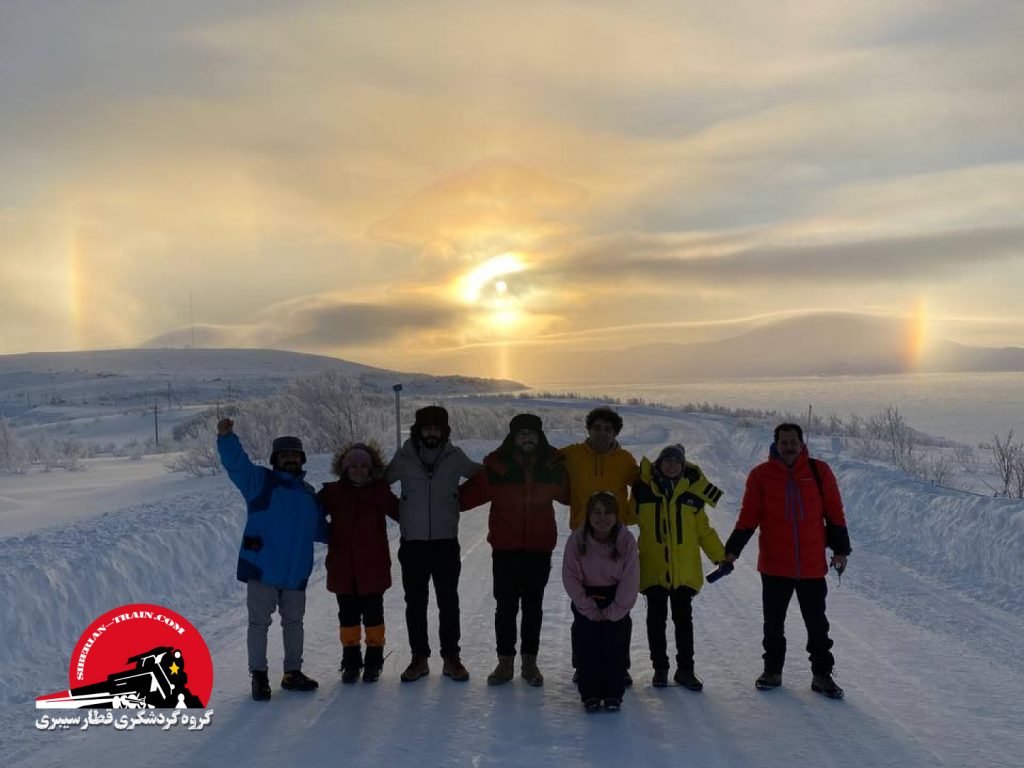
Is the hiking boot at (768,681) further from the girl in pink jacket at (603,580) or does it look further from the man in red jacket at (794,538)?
the girl in pink jacket at (603,580)

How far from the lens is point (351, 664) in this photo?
20.0 ft

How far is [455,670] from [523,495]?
4.44 feet

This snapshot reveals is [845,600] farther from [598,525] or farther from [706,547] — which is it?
[598,525]

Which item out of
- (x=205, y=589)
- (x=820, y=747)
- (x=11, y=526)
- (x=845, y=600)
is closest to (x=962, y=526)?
(x=845, y=600)

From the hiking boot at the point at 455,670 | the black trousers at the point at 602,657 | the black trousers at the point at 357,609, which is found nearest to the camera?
the black trousers at the point at 602,657

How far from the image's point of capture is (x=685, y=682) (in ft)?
19.3

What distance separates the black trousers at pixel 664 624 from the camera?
19.6 feet

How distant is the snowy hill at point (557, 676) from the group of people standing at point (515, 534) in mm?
348

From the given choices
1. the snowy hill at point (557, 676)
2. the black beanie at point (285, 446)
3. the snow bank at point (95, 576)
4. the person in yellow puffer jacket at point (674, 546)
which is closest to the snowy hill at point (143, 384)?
the snow bank at point (95, 576)

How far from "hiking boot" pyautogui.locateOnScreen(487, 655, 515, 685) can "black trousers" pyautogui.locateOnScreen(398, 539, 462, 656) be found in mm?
359

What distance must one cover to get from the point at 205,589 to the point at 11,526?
4383 mm

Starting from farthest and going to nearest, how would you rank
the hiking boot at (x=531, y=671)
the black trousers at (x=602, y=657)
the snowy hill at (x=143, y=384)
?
1. the snowy hill at (x=143, y=384)
2. the hiking boot at (x=531, y=671)
3. the black trousers at (x=602, y=657)

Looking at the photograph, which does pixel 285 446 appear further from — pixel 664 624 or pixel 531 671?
pixel 664 624

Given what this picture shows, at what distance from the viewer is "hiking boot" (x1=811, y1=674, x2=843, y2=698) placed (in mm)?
5617
